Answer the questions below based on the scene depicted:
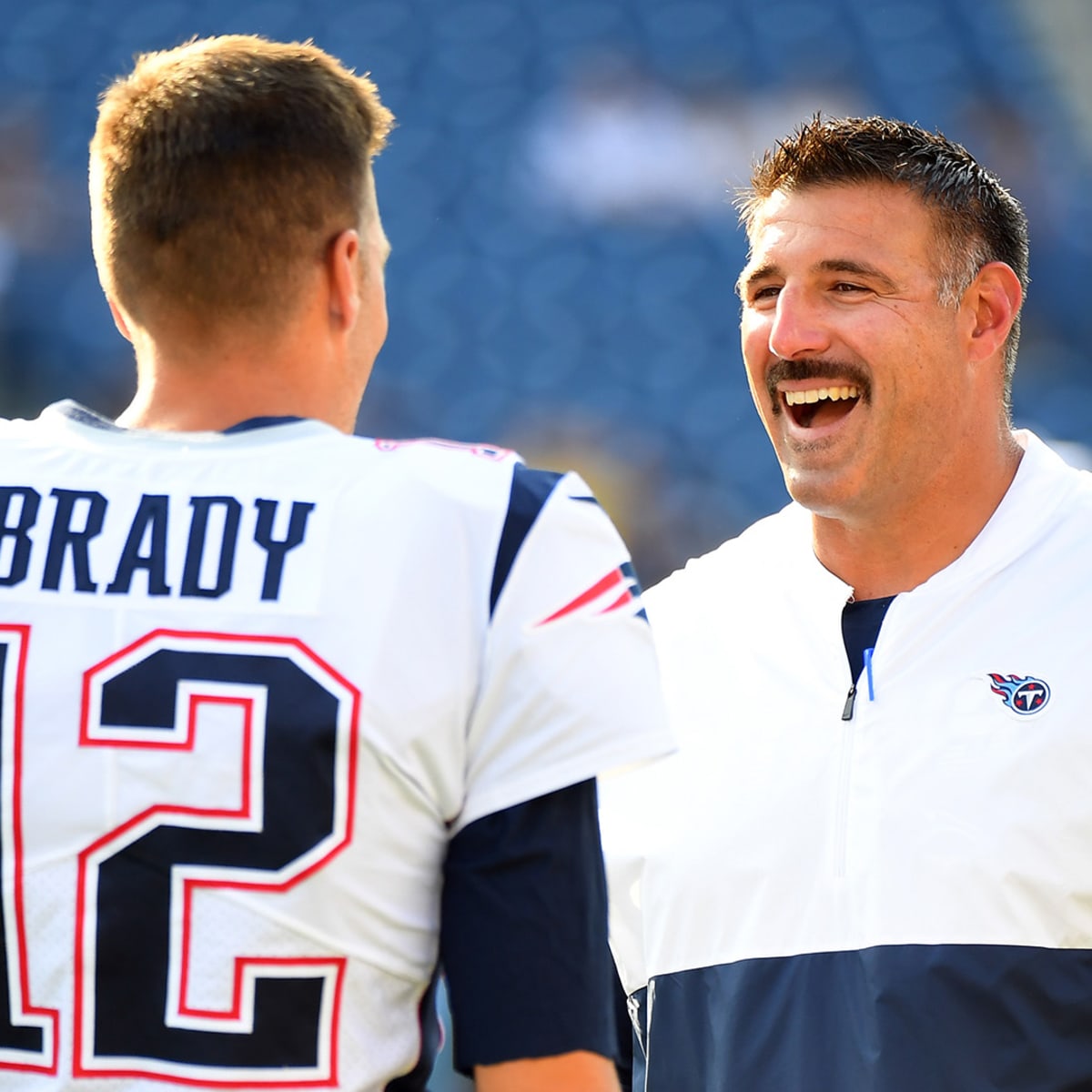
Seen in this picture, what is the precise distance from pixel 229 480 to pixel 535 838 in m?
0.27

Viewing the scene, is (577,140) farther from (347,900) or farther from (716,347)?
(347,900)

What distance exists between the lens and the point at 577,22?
480 centimetres

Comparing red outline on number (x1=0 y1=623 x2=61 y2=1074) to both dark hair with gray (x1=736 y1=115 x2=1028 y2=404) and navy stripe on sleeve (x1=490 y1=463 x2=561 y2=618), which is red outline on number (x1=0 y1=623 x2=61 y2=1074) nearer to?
navy stripe on sleeve (x1=490 y1=463 x2=561 y2=618)

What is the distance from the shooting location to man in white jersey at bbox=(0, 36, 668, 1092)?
34.7 inches

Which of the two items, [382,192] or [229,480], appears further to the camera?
[382,192]

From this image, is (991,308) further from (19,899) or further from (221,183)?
(19,899)

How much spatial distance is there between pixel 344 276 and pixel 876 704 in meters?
0.76

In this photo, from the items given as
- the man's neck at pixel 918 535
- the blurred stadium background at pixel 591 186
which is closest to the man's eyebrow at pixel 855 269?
the man's neck at pixel 918 535

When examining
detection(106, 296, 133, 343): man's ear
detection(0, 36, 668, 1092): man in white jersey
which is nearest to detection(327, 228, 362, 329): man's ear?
detection(0, 36, 668, 1092): man in white jersey

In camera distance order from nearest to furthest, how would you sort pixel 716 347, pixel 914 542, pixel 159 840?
pixel 159 840 < pixel 914 542 < pixel 716 347

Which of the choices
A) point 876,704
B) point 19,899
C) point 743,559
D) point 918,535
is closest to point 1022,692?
point 876,704

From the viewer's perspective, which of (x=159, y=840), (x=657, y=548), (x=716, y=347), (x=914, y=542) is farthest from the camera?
(x=716, y=347)

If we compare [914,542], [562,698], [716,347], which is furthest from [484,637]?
[716,347]

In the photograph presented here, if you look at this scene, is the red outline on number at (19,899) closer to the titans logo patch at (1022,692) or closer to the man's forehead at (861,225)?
the titans logo patch at (1022,692)
